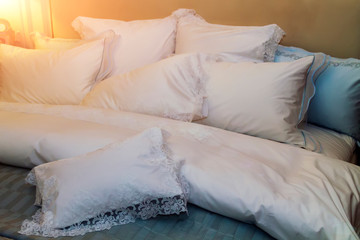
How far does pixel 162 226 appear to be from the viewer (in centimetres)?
84

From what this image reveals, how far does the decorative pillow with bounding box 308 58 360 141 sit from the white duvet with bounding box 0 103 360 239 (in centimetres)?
42

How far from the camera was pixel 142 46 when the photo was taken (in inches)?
72.6

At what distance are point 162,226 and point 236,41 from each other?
3.61 ft

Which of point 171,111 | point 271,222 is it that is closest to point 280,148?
point 271,222

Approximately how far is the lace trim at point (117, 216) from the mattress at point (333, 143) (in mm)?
735

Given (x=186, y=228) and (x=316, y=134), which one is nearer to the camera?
(x=186, y=228)

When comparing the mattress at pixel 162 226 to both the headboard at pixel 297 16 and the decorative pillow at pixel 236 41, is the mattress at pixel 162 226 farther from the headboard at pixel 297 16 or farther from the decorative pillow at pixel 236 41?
the headboard at pixel 297 16

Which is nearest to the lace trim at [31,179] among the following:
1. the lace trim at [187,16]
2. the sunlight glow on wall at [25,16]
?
the lace trim at [187,16]

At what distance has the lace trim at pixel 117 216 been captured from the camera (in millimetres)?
810

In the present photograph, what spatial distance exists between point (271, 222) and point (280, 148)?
0.41 m

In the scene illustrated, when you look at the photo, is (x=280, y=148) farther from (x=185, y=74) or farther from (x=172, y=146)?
(x=185, y=74)

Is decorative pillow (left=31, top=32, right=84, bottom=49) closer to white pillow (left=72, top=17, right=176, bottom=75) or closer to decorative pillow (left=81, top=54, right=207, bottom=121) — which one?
white pillow (left=72, top=17, right=176, bottom=75)

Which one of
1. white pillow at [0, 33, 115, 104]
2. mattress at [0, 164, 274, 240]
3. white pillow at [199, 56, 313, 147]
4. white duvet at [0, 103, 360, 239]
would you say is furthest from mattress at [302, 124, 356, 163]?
white pillow at [0, 33, 115, 104]

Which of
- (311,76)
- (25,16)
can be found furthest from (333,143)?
(25,16)
